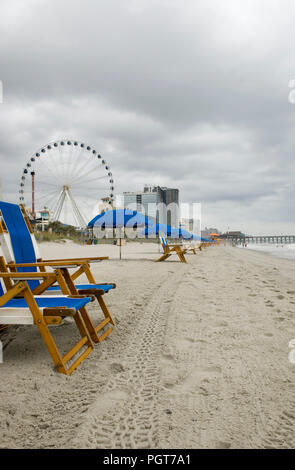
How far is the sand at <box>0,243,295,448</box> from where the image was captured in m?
1.42

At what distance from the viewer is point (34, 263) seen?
2.86 m

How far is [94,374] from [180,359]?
62cm

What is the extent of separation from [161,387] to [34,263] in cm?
164

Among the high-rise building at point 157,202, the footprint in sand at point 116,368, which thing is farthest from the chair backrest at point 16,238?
the high-rise building at point 157,202

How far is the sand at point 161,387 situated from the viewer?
1.42 metres

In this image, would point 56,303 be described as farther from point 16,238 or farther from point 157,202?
point 157,202

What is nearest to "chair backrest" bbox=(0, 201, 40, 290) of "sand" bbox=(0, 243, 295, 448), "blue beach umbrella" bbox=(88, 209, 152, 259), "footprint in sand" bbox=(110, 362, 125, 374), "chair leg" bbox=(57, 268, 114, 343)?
"chair leg" bbox=(57, 268, 114, 343)

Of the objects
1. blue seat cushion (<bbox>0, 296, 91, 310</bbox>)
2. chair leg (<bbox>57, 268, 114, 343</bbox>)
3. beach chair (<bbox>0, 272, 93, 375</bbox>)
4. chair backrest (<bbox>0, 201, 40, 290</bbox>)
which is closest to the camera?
beach chair (<bbox>0, 272, 93, 375</bbox>)

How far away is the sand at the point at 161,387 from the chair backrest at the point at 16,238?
0.69 meters

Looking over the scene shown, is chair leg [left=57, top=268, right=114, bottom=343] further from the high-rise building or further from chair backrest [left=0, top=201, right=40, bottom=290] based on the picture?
the high-rise building

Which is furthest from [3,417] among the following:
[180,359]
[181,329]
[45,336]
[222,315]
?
[222,315]

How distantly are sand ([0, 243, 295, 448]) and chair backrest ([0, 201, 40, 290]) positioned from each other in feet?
2.27

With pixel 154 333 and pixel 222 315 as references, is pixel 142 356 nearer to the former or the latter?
pixel 154 333

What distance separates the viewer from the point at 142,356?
7.61 ft
